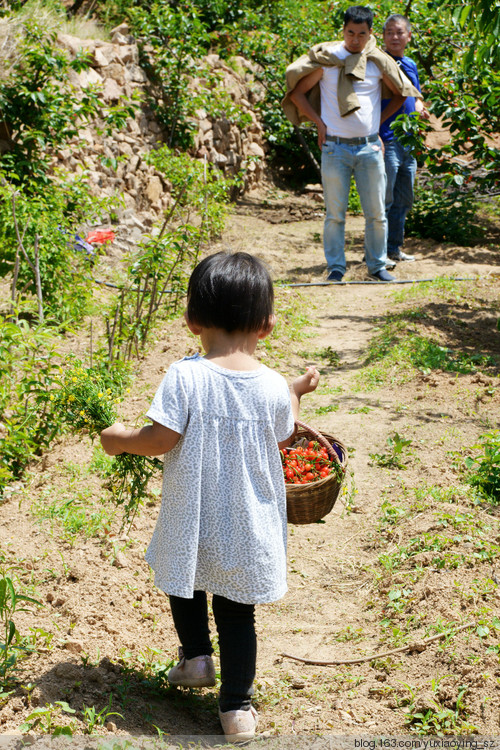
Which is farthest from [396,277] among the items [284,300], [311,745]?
[311,745]

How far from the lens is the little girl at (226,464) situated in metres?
2.02

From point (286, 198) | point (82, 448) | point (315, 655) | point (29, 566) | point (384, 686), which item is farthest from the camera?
point (286, 198)

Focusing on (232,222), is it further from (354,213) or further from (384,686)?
(384,686)

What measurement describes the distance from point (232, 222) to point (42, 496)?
21.7 feet

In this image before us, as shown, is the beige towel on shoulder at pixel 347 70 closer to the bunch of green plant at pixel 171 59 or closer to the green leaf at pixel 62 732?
the bunch of green plant at pixel 171 59

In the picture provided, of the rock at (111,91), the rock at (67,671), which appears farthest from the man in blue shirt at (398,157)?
the rock at (67,671)

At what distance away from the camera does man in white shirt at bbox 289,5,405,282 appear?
20.3ft

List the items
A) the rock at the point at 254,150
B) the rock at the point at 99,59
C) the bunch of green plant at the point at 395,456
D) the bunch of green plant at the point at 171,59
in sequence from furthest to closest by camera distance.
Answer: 1. the rock at the point at 254,150
2. the bunch of green plant at the point at 171,59
3. the rock at the point at 99,59
4. the bunch of green plant at the point at 395,456

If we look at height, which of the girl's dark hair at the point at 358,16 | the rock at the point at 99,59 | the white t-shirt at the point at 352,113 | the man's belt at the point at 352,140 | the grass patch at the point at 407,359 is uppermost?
the girl's dark hair at the point at 358,16

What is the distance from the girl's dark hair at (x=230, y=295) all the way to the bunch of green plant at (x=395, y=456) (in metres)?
1.96

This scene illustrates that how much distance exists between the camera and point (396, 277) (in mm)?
7312

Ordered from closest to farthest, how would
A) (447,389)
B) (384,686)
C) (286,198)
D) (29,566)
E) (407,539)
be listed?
(384,686), (29,566), (407,539), (447,389), (286,198)

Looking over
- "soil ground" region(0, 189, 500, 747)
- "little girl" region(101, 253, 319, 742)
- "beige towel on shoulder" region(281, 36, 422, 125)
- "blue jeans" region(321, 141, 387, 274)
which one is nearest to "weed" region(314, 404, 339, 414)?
"soil ground" region(0, 189, 500, 747)

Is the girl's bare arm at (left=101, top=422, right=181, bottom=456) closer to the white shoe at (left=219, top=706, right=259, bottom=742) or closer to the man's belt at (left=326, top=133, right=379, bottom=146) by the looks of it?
the white shoe at (left=219, top=706, right=259, bottom=742)
